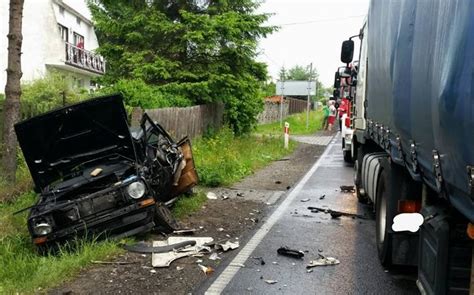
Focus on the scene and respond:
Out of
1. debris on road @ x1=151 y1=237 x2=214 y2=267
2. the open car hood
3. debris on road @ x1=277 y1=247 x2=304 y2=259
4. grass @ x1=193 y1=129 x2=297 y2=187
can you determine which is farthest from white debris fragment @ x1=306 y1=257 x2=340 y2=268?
grass @ x1=193 y1=129 x2=297 y2=187

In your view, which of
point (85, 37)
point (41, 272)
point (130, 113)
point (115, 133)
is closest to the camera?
point (41, 272)

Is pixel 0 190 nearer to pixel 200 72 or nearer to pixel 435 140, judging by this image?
pixel 435 140

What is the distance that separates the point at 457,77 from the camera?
273 centimetres

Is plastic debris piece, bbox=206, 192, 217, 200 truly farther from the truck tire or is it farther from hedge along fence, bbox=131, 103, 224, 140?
the truck tire

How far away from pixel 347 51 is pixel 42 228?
285 inches

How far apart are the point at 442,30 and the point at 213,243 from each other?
14.6 ft

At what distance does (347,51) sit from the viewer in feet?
36.1

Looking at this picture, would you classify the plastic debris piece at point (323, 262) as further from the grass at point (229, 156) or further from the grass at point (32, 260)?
the grass at point (229, 156)

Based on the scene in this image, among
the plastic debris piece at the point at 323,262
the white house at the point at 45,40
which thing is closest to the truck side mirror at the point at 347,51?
the plastic debris piece at the point at 323,262

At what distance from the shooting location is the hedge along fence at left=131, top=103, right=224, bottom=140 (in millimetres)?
13445

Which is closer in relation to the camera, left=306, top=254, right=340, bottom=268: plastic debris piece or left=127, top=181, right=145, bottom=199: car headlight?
left=306, top=254, right=340, bottom=268: plastic debris piece

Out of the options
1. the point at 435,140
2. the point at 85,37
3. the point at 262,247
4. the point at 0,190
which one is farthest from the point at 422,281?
the point at 85,37

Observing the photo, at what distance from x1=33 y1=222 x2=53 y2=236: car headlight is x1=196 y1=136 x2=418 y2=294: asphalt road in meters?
2.08

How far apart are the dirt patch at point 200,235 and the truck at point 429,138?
7.03ft
